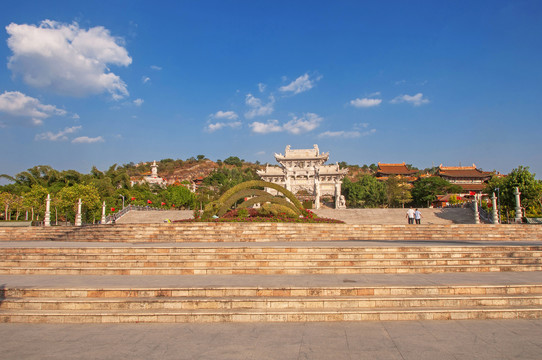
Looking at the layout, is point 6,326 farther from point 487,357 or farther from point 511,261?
point 511,261

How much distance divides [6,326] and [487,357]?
21.3 feet

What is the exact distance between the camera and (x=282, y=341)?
4125mm

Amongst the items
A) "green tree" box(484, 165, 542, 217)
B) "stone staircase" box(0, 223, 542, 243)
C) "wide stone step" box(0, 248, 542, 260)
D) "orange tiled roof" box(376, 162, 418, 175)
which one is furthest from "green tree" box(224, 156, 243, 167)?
"wide stone step" box(0, 248, 542, 260)

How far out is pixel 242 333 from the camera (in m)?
4.41

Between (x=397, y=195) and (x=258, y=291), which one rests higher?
(x=397, y=195)

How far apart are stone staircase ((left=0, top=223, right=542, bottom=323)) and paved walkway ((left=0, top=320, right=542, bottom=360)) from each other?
0.75ft

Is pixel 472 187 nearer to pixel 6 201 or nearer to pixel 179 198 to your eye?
pixel 179 198

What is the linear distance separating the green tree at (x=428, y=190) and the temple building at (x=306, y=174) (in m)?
11.5

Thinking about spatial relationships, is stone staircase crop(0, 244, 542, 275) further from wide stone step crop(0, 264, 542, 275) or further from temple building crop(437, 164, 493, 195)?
temple building crop(437, 164, 493, 195)

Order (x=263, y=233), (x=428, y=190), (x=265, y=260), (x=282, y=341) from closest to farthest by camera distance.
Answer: (x=282, y=341)
(x=265, y=260)
(x=263, y=233)
(x=428, y=190)

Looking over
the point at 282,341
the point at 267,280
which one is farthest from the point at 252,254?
the point at 282,341

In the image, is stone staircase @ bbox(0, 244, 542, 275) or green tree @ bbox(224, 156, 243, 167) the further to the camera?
green tree @ bbox(224, 156, 243, 167)

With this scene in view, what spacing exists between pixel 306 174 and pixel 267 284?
44370mm

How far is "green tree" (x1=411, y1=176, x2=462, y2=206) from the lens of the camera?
47.2m
